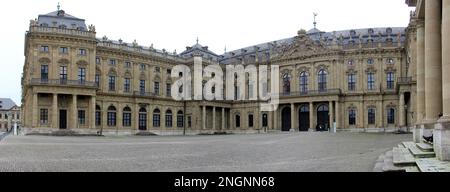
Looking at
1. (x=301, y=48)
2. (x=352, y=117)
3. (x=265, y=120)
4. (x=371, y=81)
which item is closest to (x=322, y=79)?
(x=301, y=48)

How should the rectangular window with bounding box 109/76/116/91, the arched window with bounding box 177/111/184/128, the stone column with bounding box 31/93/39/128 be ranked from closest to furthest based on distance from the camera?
the stone column with bounding box 31/93/39/128 < the rectangular window with bounding box 109/76/116/91 < the arched window with bounding box 177/111/184/128

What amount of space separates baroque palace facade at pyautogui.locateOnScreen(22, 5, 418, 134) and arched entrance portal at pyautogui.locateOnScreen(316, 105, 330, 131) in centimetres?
16

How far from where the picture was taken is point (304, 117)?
2948 inches

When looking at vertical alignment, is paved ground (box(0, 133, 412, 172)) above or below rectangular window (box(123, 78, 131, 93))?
below

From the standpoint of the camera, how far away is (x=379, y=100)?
2699 inches

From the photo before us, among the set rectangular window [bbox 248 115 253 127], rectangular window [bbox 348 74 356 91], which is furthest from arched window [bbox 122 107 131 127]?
rectangular window [bbox 348 74 356 91]

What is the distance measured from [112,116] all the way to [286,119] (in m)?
29.1

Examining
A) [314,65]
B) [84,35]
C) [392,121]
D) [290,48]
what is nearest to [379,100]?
[392,121]

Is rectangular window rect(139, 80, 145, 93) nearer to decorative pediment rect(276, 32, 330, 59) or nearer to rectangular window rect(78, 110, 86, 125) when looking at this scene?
rectangular window rect(78, 110, 86, 125)

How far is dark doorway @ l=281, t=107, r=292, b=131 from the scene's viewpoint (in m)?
Result: 76.8

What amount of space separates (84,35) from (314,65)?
3579cm

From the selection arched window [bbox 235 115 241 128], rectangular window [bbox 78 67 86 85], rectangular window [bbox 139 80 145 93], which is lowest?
arched window [bbox 235 115 241 128]

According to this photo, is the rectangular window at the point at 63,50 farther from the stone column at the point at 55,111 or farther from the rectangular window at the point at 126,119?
the rectangular window at the point at 126,119
